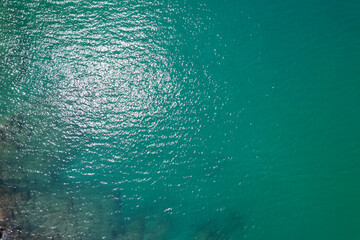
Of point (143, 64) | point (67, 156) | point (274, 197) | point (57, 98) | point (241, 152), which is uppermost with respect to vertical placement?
point (143, 64)

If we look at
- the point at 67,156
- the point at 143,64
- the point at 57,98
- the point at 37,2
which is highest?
the point at 37,2

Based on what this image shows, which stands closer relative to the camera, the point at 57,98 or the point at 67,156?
the point at 67,156

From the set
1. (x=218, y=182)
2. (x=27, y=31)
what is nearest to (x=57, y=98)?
(x=27, y=31)

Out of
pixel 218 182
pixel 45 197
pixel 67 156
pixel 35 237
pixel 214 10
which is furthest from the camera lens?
pixel 214 10

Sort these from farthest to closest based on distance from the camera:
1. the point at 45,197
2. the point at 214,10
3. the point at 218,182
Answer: the point at 214,10
the point at 218,182
the point at 45,197

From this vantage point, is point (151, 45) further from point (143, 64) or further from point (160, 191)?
point (160, 191)

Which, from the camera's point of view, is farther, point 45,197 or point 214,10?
point 214,10

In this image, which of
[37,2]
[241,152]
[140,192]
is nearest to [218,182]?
[241,152]

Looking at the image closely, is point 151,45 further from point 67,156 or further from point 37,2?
point 67,156

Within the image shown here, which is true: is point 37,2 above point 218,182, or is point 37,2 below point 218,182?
above
